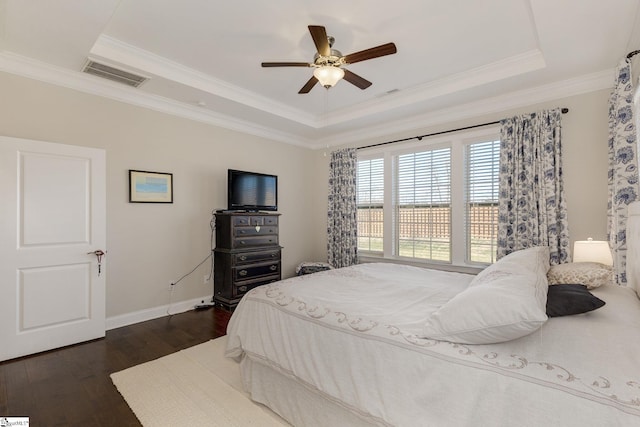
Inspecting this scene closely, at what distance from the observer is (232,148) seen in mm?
4566

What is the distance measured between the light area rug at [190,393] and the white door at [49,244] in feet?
3.53

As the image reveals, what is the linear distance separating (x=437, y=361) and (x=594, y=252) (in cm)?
236

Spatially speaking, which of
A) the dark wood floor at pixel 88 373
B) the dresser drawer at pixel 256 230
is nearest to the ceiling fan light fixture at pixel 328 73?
the dresser drawer at pixel 256 230

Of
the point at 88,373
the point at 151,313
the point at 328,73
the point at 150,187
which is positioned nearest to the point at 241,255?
the point at 151,313

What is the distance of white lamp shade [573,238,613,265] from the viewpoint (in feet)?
8.50

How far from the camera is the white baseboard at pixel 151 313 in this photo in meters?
3.42

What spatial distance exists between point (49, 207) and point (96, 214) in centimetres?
37

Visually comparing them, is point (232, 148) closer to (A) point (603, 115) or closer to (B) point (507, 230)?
(B) point (507, 230)

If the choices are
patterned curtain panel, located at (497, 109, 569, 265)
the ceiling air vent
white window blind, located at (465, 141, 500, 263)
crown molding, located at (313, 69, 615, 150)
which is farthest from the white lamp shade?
the ceiling air vent

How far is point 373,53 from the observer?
234cm

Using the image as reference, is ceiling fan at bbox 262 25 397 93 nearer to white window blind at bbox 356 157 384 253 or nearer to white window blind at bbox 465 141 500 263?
white window blind at bbox 465 141 500 263

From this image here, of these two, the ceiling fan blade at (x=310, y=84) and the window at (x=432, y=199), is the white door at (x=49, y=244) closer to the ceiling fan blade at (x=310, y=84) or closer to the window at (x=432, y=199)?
the ceiling fan blade at (x=310, y=84)

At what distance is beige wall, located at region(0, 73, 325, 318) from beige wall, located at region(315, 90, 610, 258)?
4.14 m

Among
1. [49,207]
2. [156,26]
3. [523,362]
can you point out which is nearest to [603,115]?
[523,362]
